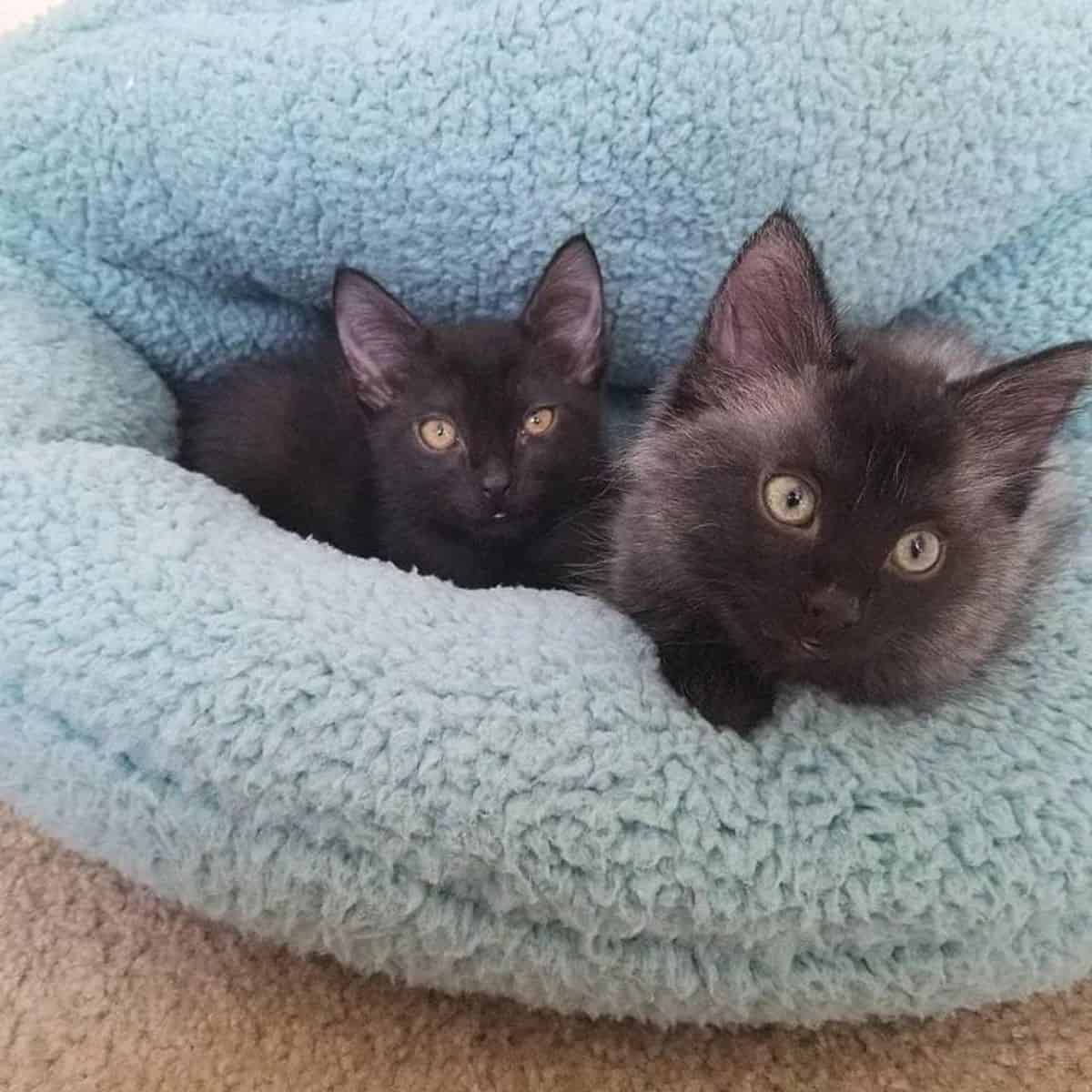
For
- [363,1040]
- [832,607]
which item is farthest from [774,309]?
[363,1040]

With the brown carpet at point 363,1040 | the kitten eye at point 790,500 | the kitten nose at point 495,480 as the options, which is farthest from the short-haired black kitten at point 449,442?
the brown carpet at point 363,1040

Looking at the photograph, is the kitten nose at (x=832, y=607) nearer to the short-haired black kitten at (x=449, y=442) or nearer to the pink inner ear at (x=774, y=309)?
the pink inner ear at (x=774, y=309)

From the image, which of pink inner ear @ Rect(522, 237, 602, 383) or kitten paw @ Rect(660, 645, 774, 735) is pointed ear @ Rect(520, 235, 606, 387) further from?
kitten paw @ Rect(660, 645, 774, 735)

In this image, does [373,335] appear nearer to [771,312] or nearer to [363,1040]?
[771,312]

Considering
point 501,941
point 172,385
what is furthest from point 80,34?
point 501,941

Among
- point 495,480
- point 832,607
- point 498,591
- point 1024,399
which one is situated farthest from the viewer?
point 495,480

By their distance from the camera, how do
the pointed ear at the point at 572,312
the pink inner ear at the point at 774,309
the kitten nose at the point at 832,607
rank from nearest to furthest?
the kitten nose at the point at 832,607
the pink inner ear at the point at 774,309
the pointed ear at the point at 572,312
